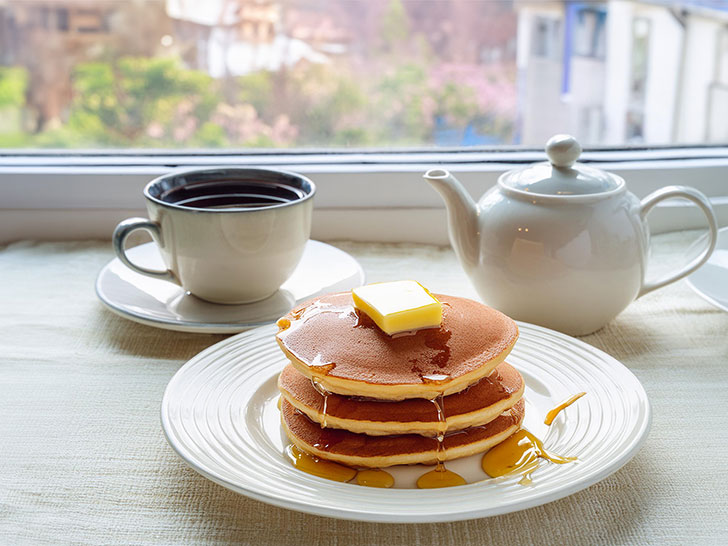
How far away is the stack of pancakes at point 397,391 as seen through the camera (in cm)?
46

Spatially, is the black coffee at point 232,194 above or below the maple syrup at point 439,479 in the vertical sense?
above

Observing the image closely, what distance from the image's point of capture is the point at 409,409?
1.53ft

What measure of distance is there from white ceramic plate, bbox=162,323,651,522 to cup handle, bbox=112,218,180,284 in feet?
0.55

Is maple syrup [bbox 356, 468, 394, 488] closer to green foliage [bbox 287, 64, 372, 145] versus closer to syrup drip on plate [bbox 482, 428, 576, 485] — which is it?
syrup drip on plate [bbox 482, 428, 576, 485]

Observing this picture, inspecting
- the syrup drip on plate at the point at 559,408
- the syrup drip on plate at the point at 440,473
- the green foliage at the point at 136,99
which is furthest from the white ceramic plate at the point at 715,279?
the green foliage at the point at 136,99

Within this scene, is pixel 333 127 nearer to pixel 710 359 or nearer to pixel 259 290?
pixel 259 290

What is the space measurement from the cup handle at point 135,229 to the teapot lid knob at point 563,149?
0.38 metres

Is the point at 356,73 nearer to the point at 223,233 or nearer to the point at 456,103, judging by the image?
the point at 456,103

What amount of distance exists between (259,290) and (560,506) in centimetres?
39

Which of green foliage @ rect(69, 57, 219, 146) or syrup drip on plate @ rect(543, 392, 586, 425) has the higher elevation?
green foliage @ rect(69, 57, 219, 146)

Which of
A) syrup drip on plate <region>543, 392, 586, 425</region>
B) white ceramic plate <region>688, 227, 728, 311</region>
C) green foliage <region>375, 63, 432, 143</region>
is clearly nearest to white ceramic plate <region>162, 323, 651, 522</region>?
syrup drip on plate <region>543, 392, 586, 425</region>

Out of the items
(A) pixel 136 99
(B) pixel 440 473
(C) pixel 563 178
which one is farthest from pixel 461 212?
(A) pixel 136 99

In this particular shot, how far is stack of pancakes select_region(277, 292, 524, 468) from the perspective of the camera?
1.52 ft

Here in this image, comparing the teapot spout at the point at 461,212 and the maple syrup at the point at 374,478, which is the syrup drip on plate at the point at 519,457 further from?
the teapot spout at the point at 461,212
